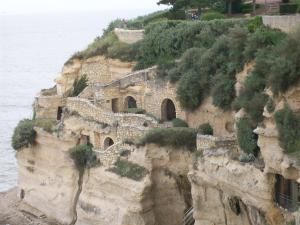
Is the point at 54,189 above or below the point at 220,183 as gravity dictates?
below

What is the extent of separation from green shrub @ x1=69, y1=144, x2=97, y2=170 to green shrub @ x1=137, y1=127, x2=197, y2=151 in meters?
4.90

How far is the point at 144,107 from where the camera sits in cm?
4244

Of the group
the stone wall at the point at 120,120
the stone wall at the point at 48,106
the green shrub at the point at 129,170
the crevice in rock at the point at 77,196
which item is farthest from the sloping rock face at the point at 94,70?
the green shrub at the point at 129,170

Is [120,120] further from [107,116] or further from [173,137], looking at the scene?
[173,137]

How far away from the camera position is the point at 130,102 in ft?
144

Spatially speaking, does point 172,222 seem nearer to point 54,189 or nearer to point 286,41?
point 54,189

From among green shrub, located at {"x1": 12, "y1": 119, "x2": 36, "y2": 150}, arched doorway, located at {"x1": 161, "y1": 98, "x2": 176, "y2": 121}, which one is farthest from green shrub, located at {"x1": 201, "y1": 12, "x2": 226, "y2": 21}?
green shrub, located at {"x1": 12, "y1": 119, "x2": 36, "y2": 150}

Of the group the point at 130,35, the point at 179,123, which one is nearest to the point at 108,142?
the point at 179,123

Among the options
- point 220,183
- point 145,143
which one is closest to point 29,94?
point 145,143

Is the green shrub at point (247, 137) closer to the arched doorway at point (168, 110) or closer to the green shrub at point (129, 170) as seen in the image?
the green shrub at point (129, 170)

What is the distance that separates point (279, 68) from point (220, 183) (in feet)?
19.9

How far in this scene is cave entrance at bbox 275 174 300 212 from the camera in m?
29.1

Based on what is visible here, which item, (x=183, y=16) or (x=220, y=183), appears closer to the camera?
(x=220, y=183)

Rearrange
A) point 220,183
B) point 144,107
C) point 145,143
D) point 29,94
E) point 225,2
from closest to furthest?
point 220,183, point 145,143, point 144,107, point 225,2, point 29,94
